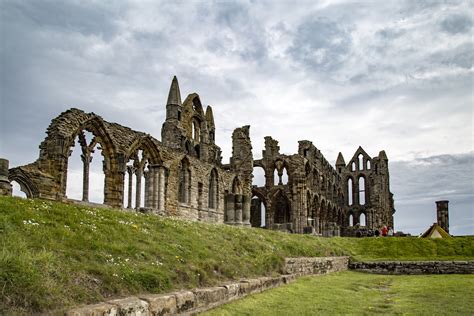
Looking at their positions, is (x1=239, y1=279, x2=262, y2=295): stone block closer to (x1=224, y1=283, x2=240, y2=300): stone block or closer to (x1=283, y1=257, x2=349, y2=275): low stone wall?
(x1=224, y1=283, x2=240, y2=300): stone block

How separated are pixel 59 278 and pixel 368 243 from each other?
24655 millimetres

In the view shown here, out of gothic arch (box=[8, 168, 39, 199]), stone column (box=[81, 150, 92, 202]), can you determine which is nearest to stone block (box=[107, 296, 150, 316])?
gothic arch (box=[8, 168, 39, 199])

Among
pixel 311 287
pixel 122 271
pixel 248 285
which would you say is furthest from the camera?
pixel 311 287

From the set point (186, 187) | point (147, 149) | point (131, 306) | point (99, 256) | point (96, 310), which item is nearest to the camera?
point (96, 310)

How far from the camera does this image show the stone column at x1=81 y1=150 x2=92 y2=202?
767 inches

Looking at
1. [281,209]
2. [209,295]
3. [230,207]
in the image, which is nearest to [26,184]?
[230,207]

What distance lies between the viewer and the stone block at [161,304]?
6.57m

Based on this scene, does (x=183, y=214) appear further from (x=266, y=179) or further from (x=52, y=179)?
(x=266, y=179)

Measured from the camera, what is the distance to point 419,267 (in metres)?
21.2

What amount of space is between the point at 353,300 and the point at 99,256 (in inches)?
250

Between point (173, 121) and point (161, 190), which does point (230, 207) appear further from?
point (173, 121)

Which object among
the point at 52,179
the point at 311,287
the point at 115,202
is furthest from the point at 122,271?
the point at 115,202

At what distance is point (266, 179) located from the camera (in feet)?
156

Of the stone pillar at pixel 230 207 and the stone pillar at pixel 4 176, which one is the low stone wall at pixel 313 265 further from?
the stone pillar at pixel 4 176
